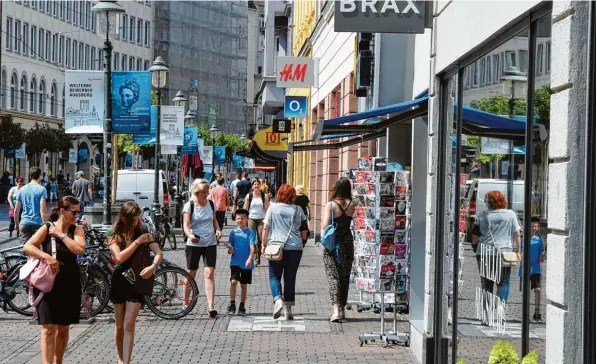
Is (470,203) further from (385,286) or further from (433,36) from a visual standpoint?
(385,286)

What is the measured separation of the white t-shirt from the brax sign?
202 inches

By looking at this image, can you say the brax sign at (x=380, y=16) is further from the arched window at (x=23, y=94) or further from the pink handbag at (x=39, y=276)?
the arched window at (x=23, y=94)

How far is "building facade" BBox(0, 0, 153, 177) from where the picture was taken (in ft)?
257

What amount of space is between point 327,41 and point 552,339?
24452 mm

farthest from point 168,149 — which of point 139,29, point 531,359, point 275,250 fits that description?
point 139,29

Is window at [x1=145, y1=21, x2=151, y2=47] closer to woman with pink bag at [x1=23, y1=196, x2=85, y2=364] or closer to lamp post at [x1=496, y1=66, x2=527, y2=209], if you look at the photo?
woman with pink bag at [x1=23, y1=196, x2=85, y2=364]

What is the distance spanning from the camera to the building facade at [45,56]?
7831 cm

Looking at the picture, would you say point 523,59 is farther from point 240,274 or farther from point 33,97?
→ point 33,97

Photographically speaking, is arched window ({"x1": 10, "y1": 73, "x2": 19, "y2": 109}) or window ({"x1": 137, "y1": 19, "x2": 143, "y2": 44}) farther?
window ({"x1": 137, "y1": 19, "x2": 143, "y2": 44})

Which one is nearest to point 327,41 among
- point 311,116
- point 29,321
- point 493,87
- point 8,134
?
point 311,116

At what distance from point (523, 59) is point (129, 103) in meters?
19.2

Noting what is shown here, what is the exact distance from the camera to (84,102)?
78.5 ft

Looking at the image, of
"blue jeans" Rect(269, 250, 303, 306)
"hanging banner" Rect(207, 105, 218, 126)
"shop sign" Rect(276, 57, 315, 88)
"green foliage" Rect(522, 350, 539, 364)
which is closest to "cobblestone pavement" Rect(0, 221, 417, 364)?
"blue jeans" Rect(269, 250, 303, 306)

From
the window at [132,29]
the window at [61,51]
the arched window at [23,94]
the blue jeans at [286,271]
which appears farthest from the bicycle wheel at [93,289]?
the window at [132,29]
